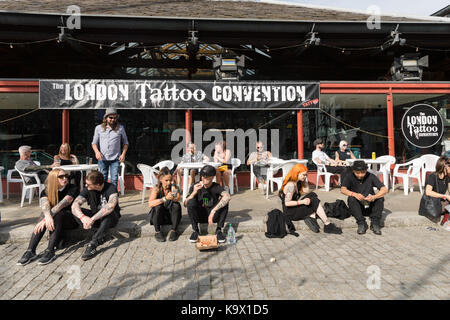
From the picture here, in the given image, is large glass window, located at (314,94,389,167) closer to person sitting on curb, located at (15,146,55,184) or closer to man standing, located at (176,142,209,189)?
man standing, located at (176,142,209,189)

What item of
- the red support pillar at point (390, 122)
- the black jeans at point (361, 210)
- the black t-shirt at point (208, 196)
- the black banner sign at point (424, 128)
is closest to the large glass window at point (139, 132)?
the black t-shirt at point (208, 196)

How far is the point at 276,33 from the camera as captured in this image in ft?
28.0

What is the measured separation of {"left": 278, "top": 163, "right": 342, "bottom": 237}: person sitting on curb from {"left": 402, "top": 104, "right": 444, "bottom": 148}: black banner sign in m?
5.85

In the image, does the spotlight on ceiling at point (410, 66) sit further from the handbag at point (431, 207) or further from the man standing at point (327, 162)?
the handbag at point (431, 207)

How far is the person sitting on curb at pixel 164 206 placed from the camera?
3904 mm

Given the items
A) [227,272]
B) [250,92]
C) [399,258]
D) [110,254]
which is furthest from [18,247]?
[250,92]

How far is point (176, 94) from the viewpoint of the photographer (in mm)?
7715

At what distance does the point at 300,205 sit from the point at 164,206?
2029 mm

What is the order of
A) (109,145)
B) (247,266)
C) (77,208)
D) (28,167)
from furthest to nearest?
(28,167) < (109,145) < (77,208) < (247,266)

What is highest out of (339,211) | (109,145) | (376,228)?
(109,145)

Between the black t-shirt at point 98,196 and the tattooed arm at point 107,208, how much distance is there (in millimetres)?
96

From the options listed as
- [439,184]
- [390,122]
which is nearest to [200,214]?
[439,184]

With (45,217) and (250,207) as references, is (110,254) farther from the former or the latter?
(250,207)

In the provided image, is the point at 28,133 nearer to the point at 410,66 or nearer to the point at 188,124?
the point at 188,124
